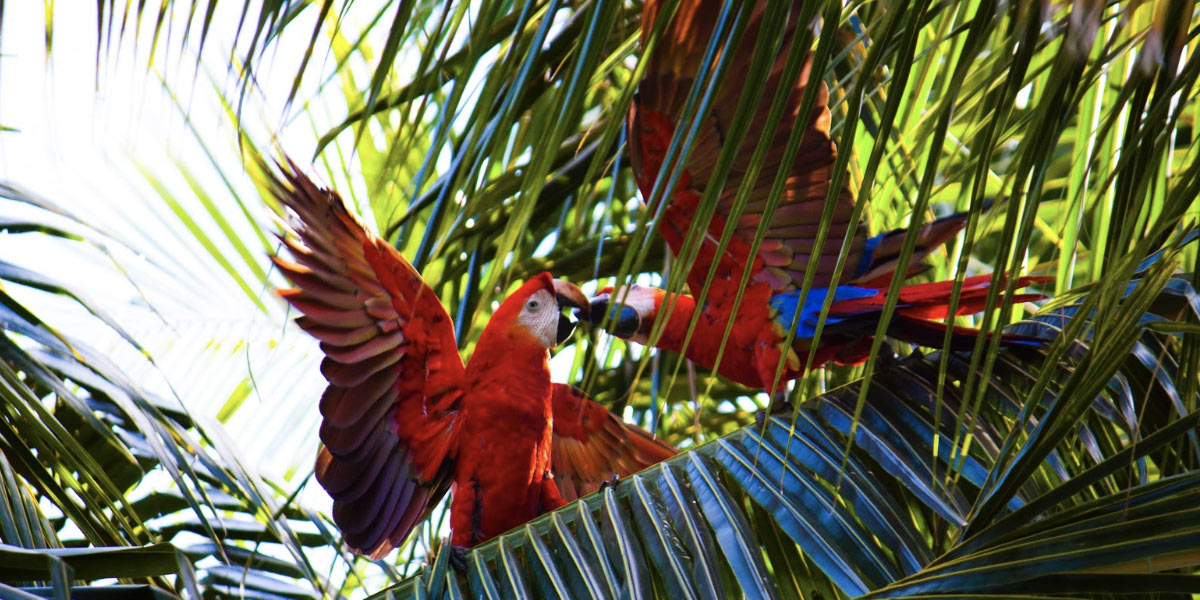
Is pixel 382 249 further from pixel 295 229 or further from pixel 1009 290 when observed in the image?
pixel 1009 290

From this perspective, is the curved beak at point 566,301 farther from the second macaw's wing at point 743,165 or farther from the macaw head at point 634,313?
the second macaw's wing at point 743,165

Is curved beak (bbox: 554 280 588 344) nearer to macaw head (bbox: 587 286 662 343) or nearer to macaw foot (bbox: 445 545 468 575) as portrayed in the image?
macaw head (bbox: 587 286 662 343)

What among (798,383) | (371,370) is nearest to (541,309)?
(371,370)

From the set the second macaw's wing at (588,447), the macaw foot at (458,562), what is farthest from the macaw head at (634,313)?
the macaw foot at (458,562)

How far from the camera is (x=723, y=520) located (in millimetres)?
1001

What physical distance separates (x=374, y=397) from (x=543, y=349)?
0.29 m

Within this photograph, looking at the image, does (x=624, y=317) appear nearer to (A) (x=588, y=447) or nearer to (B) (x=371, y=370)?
(A) (x=588, y=447)

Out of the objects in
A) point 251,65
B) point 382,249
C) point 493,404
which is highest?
point 382,249

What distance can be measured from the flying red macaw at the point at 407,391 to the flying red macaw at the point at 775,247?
0.86 ft

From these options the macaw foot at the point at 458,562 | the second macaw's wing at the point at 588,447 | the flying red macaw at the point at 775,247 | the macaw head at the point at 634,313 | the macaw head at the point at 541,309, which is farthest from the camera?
the second macaw's wing at the point at 588,447

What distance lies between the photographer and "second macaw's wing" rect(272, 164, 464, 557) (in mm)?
1628

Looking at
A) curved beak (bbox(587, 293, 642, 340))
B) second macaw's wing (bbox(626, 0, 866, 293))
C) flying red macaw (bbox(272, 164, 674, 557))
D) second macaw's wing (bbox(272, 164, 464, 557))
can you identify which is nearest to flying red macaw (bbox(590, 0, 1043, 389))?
second macaw's wing (bbox(626, 0, 866, 293))

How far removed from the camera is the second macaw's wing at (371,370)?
1.63m

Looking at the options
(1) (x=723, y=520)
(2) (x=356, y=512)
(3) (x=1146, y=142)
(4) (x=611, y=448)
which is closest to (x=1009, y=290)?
(3) (x=1146, y=142)
